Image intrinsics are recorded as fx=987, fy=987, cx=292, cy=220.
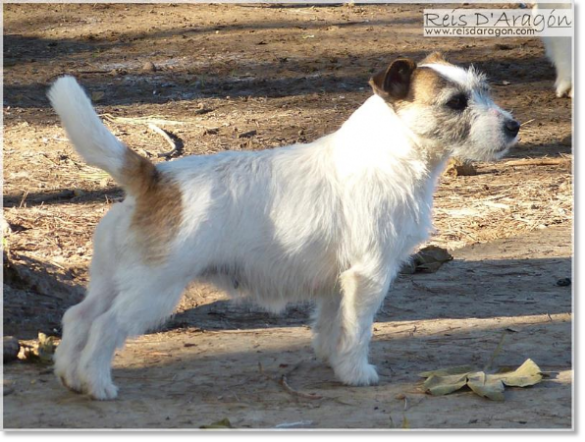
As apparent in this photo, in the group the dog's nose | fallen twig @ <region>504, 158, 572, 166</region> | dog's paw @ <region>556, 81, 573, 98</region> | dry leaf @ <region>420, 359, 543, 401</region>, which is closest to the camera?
dry leaf @ <region>420, 359, 543, 401</region>

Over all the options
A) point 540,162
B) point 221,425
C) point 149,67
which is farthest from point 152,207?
point 149,67

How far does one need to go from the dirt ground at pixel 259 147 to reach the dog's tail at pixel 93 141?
109 cm

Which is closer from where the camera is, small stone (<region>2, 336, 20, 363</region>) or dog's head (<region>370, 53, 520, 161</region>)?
dog's head (<region>370, 53, 520, 161</region>)

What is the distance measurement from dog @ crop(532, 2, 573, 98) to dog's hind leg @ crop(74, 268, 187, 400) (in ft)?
26.0

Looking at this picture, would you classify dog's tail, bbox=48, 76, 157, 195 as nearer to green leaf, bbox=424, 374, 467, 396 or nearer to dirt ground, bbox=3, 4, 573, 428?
dirt ground, bbox=3, 4, 573, 428

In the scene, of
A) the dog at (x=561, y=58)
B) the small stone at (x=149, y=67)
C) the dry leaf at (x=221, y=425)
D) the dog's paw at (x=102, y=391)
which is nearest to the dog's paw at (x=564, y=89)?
the dog at (x=561, y=58)

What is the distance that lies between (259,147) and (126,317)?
5.24m

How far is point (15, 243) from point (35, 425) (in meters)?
2.98

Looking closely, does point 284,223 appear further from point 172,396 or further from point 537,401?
point 537,401

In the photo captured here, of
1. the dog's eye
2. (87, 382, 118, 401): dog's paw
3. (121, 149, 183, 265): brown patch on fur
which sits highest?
the dog's eye

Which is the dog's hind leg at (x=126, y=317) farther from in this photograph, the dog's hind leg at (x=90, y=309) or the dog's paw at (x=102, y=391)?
the dog's hind leg at (x=90, y=309)

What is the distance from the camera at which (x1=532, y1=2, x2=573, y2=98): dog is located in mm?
11422

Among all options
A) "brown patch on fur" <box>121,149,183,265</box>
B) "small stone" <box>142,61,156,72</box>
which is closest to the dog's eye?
"brown patch on fur" <box>121,149,183,265</box>

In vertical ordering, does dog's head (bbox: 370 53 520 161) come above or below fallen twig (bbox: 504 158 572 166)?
above
